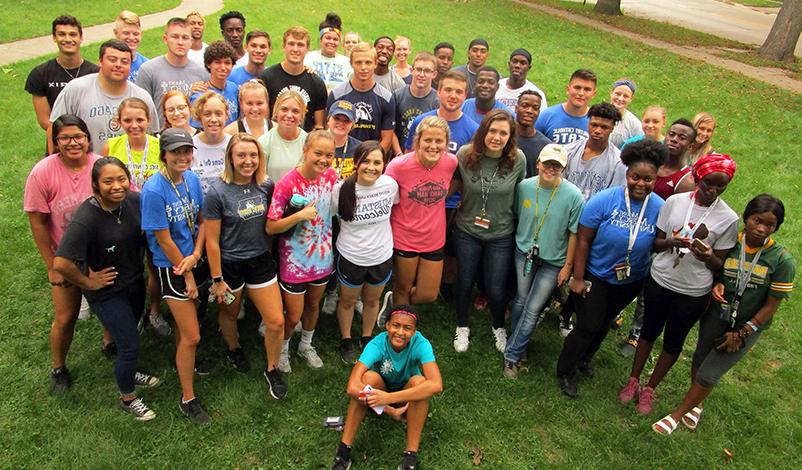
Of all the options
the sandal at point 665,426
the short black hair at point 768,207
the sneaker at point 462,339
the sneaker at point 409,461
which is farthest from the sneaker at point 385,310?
the short black hair at point 768,207

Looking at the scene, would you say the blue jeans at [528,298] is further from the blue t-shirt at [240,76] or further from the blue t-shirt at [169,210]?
the blue t-shirt at [240,76]

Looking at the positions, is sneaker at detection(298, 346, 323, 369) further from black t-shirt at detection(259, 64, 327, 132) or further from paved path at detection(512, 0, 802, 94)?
paved path at detection(512, 0, 802, 94)

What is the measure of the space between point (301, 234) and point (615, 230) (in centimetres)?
266

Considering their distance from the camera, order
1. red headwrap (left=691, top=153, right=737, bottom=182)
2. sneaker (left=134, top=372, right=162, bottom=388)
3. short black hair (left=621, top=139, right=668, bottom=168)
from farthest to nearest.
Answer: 1. sneaker (left=134, top=372, right=162, bottom=388)
2. short black hair (left=621, top=139, right=668, bottom=168)
3. red headwrap (left=691, top=153, right=737, bottom=182)

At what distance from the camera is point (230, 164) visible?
4.13 m

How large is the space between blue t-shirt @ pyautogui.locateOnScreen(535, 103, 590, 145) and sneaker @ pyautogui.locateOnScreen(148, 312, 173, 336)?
177 inches

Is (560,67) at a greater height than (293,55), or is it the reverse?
(293,55)

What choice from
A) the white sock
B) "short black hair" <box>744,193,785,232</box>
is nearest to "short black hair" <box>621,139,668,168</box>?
"short black hair" <box>744,193,785,232</box>

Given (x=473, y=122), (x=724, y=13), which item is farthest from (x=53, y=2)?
(x=724, y=13)

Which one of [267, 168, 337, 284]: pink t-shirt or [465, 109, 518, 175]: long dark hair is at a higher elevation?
[465, 109, 518, 175]: long dark hair

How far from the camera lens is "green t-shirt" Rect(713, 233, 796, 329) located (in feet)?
13.0

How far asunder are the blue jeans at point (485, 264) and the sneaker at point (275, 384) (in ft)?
6.45

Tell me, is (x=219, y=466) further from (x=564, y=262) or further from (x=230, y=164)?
(x=564, y=262)

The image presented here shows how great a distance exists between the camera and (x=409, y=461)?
421 centimetres
